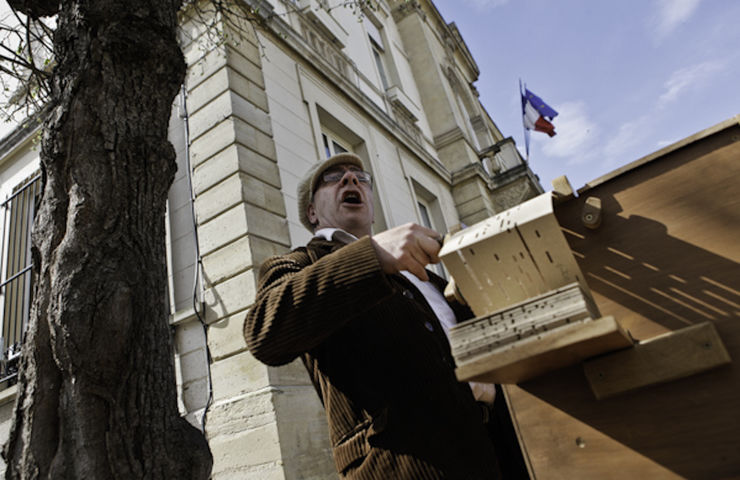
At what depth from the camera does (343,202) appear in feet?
7.29

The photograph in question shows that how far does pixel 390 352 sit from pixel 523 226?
71cm

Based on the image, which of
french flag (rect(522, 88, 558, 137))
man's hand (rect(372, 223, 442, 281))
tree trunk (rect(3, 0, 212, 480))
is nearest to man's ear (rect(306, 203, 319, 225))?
tree trunk (rect(3, 0, 212, 480))

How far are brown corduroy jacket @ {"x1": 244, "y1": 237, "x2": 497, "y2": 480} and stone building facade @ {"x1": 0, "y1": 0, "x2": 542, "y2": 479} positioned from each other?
8.20 ft

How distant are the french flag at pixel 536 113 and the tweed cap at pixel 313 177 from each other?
38.2 ft

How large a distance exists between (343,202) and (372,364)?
3.29 ft

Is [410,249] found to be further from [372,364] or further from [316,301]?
[372,364]

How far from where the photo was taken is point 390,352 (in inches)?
55.7

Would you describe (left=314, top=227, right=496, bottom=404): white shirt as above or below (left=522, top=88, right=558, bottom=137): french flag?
below

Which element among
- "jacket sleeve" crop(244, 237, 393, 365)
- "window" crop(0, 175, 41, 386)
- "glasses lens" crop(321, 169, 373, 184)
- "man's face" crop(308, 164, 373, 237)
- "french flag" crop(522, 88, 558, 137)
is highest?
"french flag" crop(522, 88, 558, 137)

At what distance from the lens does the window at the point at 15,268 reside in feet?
20.1

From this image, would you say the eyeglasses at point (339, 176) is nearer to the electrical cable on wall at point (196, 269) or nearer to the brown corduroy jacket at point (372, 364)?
the brown corduroy jacket at point (372, 364)

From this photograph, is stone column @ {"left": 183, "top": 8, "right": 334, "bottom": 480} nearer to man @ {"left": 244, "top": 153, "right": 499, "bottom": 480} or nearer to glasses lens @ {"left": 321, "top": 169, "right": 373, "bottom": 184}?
glasses lens @ {"left": 321, "top": 169, "right": 373, "bottom": 184}

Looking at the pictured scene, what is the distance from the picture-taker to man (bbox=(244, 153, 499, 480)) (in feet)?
3.87

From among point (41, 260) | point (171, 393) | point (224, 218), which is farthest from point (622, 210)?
point (224, 218)
